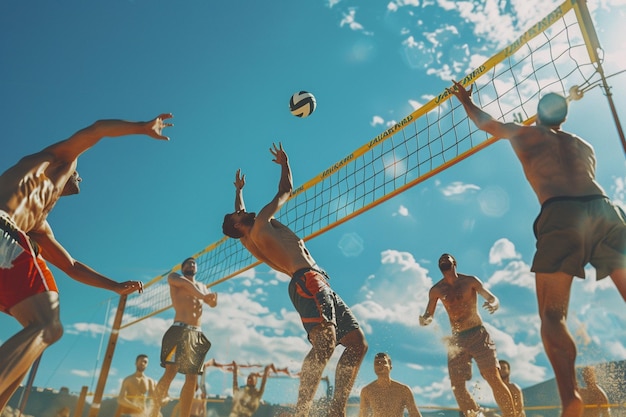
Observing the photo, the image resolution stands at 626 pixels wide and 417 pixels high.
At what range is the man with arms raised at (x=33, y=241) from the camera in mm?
2100

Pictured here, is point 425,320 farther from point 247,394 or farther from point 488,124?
point 247,394

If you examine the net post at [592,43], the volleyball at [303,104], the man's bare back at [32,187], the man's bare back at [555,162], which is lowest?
the man's bare back at [32,187]

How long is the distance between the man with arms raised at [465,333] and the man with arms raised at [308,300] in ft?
7.24

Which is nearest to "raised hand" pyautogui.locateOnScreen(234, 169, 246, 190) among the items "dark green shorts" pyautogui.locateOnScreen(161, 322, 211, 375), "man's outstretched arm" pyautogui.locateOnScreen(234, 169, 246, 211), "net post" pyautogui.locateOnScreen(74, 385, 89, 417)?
"man's outstretched arm" pyautogui.locateOnScreen(234, 169, 246, 211)

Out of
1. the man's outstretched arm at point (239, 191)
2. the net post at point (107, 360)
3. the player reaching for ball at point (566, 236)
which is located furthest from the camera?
the net post at point (107, 360)

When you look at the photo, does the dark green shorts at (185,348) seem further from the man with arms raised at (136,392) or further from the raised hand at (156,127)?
the raised hand at (156,127)

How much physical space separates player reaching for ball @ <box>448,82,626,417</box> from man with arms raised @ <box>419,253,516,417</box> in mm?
2512

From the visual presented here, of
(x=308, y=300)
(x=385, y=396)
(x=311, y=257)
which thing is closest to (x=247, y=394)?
(x=385, y=396)

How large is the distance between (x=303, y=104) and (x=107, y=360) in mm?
5413

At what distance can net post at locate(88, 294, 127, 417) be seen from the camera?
7.27 m

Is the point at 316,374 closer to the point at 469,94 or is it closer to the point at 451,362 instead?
the point at 469,94

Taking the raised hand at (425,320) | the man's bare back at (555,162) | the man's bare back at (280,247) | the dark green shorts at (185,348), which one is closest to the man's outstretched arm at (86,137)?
the man's bare back at (280,247)

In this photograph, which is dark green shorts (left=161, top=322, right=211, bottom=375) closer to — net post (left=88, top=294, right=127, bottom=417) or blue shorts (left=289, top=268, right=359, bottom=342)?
net post (left=88, top=294, right=127, bottom=417)

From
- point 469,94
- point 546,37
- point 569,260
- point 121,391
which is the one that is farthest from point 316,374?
point 121,391
